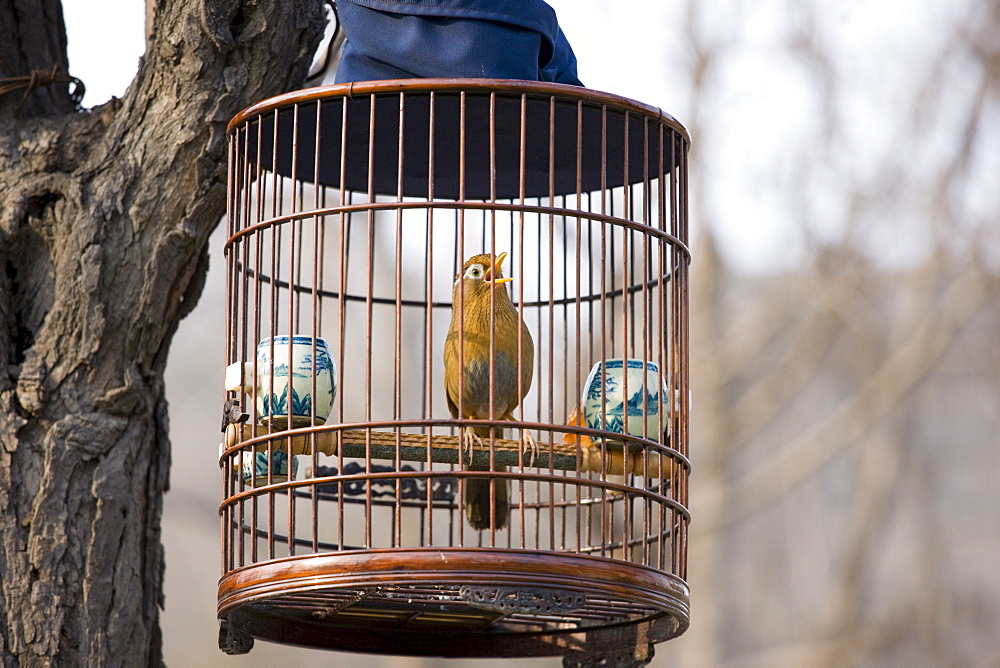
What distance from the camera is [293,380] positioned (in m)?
2.77

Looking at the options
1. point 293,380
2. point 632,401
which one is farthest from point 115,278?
point 632,401

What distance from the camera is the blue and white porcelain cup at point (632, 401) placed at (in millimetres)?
2797

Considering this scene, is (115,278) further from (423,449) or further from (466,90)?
(466,90)

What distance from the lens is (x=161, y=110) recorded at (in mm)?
3348

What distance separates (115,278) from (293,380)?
0.80 m

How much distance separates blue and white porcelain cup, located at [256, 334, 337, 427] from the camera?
8.99 ft

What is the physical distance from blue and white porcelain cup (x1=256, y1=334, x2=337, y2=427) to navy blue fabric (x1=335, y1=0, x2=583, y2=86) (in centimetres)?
68

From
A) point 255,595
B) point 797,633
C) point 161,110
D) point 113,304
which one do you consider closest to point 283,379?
point 255,595

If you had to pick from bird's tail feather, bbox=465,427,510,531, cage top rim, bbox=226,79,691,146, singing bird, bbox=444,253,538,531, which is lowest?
bird's tail feather, bbox=465,427,510,531

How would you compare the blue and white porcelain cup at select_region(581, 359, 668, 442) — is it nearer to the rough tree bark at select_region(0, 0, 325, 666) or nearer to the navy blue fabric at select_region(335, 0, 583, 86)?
the navy blue fabric at select_region(335, 0, 583, 86)

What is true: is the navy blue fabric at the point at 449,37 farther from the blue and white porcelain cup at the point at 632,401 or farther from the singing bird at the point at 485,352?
the blue and white porcelain cup at the point at 632,401

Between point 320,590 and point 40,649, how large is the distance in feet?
3.46

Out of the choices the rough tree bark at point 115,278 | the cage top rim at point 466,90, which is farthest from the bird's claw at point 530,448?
the rough tree bark at point 115,278

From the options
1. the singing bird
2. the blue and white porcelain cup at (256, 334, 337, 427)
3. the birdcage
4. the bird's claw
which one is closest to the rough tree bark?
the birdcage
